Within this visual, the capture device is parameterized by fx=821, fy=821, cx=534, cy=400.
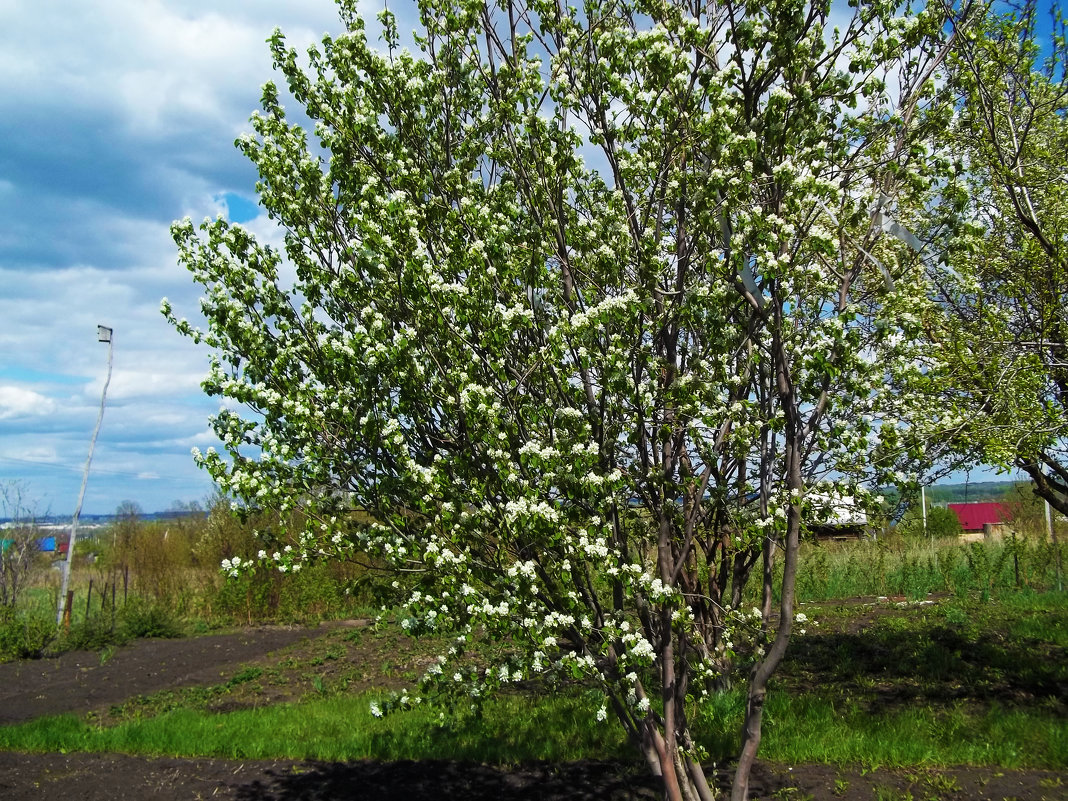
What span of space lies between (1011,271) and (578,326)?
5.65 metres

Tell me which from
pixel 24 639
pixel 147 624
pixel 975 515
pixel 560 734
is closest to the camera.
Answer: pixel 560 734

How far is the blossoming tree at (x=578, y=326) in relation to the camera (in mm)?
4000

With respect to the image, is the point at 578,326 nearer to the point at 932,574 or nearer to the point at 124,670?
the point at 124,670

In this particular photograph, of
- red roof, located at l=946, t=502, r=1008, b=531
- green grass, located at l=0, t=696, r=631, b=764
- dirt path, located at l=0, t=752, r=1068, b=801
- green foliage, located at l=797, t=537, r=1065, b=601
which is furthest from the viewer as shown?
red roof, located at l=946, t=502, r=1008, b=531

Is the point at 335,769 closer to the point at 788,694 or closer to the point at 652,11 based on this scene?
the point at 788,694

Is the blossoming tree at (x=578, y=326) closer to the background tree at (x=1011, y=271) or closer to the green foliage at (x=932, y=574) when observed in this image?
the background tree at (x=1011, y=271)

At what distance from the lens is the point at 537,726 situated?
7.84 meters

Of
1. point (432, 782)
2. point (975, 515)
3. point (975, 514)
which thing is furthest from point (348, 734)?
point (975, 514)

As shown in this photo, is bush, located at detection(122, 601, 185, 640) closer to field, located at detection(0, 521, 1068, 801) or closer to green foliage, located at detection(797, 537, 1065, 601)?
field, located at detection(0, 521, 1068, 801)

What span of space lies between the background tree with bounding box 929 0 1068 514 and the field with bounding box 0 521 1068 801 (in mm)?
2278

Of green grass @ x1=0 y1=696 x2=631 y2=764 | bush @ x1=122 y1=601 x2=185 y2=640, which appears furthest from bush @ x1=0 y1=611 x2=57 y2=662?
green grass @ x1=0 y1=696 x2=631 y2=764

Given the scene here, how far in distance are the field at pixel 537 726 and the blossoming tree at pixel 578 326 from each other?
4.27 ft

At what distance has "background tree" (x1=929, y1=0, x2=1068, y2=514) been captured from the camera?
240 inches

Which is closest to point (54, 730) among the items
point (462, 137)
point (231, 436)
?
point (231, 436)
